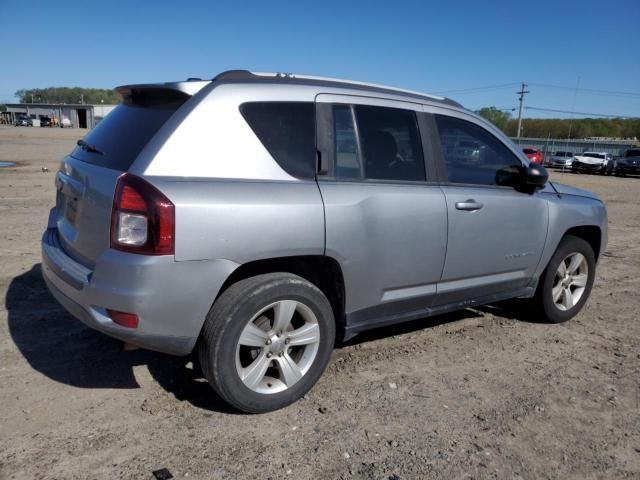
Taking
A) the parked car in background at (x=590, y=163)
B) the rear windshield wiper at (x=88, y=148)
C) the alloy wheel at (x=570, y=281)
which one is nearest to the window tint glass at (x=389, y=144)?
the rear windshield wiper at (x=88, y=148)

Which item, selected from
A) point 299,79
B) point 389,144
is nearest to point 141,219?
point 299,79

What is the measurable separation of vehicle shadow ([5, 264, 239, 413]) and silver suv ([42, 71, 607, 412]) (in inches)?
21.3

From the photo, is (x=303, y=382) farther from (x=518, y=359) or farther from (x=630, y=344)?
(x=630, y=344)

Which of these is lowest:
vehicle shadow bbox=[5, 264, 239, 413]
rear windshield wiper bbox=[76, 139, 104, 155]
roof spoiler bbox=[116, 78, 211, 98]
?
vehicle shadow bbox=[5, 264, 239, 413]

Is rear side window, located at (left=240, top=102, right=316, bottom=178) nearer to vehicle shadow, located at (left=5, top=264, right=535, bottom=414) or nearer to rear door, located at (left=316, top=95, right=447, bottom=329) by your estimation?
rear door, located at (left=316, top=95, right=447, bottom=329)

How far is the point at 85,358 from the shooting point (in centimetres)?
365

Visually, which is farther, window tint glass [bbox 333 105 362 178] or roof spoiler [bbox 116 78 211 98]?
window tint glass [bbox 333 105 362 178]

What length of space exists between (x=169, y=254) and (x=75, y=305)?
2.35 feet

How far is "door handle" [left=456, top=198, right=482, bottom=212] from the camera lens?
3.69 meters

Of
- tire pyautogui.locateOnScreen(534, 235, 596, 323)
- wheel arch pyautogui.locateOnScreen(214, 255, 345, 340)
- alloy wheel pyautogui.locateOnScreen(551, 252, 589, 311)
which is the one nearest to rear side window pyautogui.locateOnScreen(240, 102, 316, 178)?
wheel arch pyautogui.locateOnScreen(214, 255, 345, 340)

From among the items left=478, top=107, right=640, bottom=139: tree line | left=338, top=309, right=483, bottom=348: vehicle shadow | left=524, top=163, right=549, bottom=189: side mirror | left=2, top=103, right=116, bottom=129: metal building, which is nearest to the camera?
left=524, top=163, right=549, bottom=189: side mirror

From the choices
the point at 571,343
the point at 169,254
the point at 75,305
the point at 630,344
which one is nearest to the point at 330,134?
the point at 169,254

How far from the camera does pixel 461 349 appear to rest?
4.16 metres

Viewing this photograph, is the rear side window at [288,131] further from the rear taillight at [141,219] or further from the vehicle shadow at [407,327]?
the vehicle shadow at [407,327]
